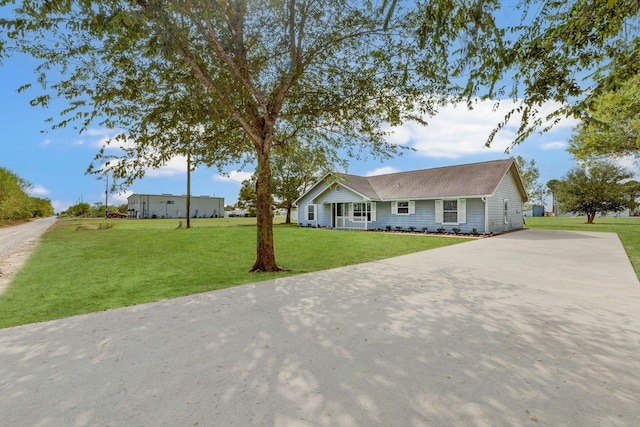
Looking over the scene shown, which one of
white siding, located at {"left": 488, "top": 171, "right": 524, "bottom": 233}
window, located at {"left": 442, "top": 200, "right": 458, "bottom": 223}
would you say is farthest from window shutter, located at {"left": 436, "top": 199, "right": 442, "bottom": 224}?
white siding, located at {"left": 488, "top": 171, "right": 524, "bottom": 233}

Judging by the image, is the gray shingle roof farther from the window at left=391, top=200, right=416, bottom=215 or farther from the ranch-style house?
the window at left=391, top=200, right=416, bottom=215

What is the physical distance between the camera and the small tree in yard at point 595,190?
2695cm

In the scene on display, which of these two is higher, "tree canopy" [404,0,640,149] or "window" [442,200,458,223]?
"tree canopy" [404,0,640,149]

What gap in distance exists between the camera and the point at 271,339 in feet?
11.1

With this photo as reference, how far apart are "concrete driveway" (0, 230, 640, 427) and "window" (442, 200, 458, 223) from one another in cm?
1478

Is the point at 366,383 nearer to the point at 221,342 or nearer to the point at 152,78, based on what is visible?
the point at 221,342

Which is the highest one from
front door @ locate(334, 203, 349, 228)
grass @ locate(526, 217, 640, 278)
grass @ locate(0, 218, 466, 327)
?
front door @ locate(334, 203, 349, 228)

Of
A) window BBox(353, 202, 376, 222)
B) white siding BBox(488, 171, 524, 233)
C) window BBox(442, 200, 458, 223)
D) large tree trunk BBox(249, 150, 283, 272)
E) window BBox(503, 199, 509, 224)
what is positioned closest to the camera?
large tree trunk BBox(249, 150, 283, 272)

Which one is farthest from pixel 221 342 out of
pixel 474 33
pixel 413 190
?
pixel 413 190

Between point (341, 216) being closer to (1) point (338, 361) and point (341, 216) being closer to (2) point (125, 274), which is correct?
(2) point (125, 274)

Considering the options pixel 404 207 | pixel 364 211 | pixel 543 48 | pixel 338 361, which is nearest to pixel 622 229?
pixel 404 207

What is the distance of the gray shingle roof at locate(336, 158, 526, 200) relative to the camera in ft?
61.0

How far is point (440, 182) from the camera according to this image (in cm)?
2105

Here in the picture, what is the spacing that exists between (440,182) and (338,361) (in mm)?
20441
